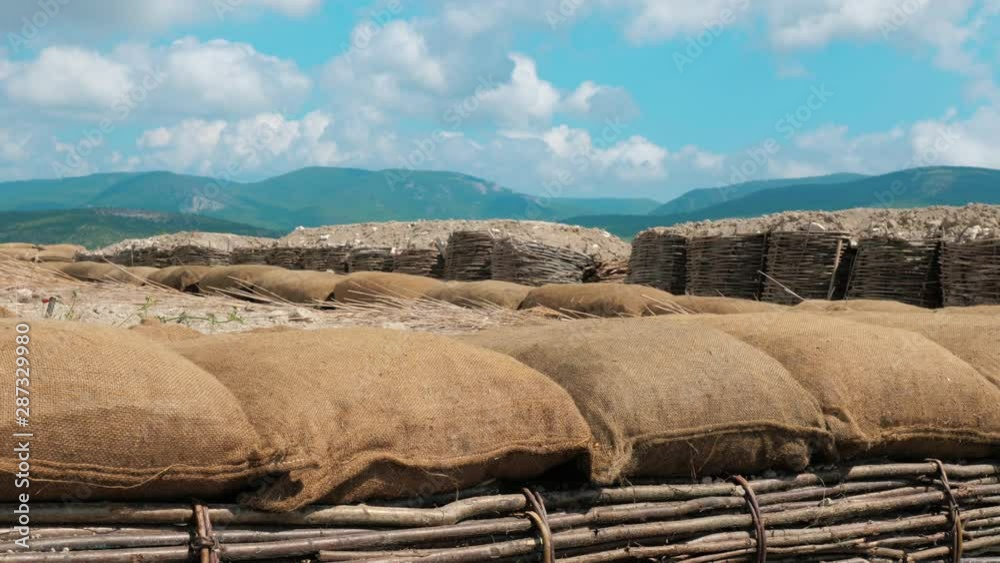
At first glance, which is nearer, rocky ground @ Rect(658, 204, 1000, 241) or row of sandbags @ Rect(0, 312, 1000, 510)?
row of sandbags @ Rect(0, 312, 1000, 510)

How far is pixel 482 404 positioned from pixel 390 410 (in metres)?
0.24

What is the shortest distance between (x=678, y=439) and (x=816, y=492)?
526 mm

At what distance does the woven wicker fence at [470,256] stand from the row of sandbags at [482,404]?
24.8 feet

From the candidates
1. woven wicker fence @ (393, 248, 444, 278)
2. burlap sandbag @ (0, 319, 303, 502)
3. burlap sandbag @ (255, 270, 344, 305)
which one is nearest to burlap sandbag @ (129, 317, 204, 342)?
burlap sandbag @ (0, 319, 303, 502)

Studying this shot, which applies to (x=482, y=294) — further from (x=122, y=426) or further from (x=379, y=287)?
(x=122, y=426)

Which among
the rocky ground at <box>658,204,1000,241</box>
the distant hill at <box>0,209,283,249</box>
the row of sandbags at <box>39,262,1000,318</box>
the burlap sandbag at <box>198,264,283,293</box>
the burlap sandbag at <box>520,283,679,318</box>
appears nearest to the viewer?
the row of sandbags at <box>39,262,1000,318</box>

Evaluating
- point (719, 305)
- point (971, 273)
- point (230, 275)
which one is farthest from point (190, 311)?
point (971, 273)

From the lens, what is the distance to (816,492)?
100 inches

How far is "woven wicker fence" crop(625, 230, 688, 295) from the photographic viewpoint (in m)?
8.45

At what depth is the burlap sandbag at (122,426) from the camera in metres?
1.64

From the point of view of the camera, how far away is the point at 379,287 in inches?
275


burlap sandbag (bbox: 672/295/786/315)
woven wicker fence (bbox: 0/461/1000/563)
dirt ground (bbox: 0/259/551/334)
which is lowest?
woven wicker fence (bbox: 0/461/1000/563)

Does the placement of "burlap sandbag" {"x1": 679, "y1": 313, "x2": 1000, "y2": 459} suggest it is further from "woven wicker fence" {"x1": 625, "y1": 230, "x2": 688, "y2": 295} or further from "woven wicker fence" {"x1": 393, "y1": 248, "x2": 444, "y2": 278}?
"woven wicker fence" {"x1": 393, "y1": 248, "x2": 444, "y2": 278}

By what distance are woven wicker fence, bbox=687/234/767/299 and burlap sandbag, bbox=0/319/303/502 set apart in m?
6.12
